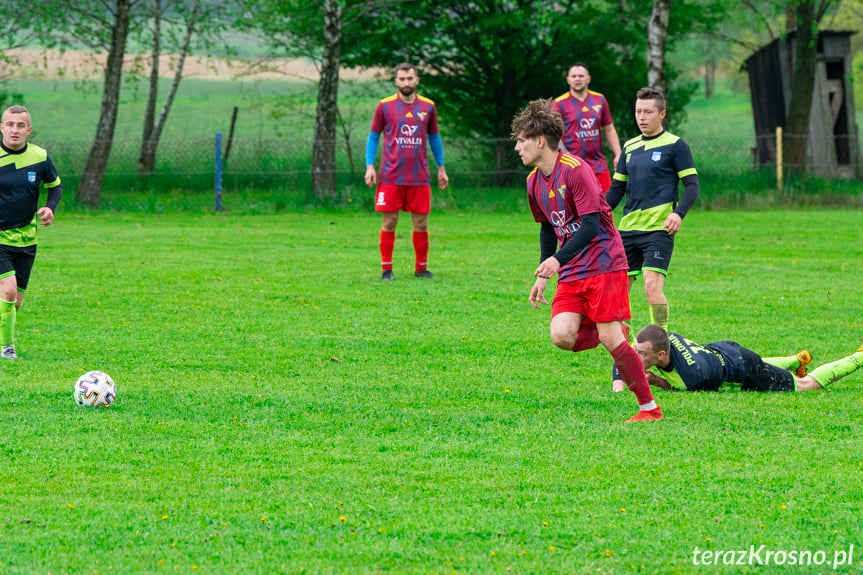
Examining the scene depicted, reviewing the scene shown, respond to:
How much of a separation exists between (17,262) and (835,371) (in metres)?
5.95

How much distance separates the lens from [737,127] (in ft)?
177

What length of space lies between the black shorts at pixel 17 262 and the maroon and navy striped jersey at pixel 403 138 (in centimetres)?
463

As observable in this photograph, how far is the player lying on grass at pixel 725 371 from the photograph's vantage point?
6.64 meters

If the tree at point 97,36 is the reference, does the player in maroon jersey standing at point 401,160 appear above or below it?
below

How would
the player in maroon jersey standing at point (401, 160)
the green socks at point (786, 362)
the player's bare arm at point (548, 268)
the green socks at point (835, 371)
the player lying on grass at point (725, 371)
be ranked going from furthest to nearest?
1. the player in maroon jersey standing at point (401, 160)
2. the green socks at point (786, 362)
3. the green socks at point (835, 371)
4. the player lying on grass at point (725, 371)
5. the player's bare arm at point (548, 268)

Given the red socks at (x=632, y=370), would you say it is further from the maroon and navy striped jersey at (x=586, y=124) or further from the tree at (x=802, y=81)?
the tree at (x=802, y=81)

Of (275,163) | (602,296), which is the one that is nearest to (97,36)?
(275,163)

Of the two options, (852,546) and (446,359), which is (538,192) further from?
(852,546)

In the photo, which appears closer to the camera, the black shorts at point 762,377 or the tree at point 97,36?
the black shorts at point 762,377

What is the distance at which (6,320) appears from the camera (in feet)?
25.3

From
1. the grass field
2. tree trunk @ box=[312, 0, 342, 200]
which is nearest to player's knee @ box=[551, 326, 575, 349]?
the grass field

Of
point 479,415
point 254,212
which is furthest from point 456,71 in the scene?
point 479,415

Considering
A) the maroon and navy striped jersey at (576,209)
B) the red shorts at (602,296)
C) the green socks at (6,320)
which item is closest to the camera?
the maroon and navy striped jersey at (576,209)

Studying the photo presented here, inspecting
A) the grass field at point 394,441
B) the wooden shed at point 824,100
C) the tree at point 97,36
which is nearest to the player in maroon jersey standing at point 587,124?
the grass field at point 394,441
